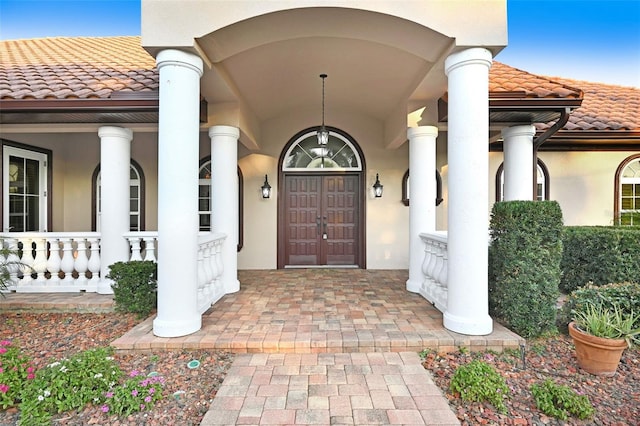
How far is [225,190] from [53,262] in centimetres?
282

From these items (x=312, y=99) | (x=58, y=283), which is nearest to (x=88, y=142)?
(x=58, y=283)

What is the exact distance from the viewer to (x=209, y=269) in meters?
4.48

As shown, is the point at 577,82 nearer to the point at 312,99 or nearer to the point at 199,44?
the point at 312,99

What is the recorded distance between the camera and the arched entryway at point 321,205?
7535 millimetres

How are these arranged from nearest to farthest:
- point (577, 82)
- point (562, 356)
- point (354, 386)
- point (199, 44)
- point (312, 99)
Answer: point (354, 386) → point (562, 356) → point (199, 44) → point (312, 99) → point (577, 82)

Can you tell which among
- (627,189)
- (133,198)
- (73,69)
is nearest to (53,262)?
(133,198)

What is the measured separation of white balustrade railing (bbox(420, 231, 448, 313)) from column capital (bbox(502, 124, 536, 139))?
2223mm

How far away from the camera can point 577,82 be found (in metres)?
8.84

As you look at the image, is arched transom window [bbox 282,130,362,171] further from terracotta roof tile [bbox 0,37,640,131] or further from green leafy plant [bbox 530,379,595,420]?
green leafy plant [bbox 530,379,595,420]

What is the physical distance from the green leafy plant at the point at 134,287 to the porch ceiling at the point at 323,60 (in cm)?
253

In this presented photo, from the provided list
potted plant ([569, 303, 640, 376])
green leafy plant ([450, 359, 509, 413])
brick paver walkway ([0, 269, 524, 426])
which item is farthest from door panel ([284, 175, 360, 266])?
green leafy plant ([450, 359, 509, 413])

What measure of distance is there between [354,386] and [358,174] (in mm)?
5348

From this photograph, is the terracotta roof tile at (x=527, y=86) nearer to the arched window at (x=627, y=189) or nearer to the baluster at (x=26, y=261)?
the arched window at (x=627, y=189)

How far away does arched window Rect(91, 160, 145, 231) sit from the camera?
723 cm
